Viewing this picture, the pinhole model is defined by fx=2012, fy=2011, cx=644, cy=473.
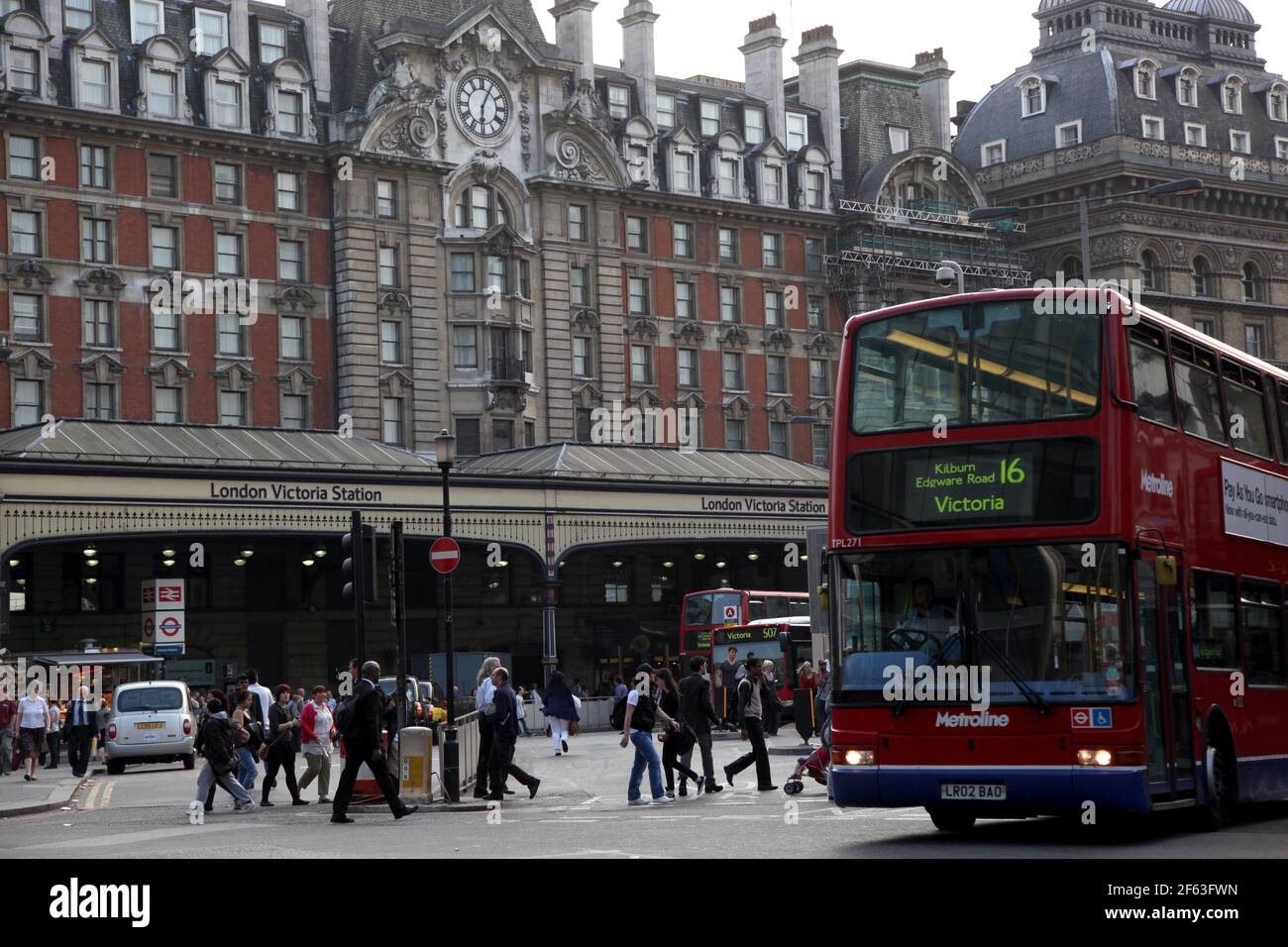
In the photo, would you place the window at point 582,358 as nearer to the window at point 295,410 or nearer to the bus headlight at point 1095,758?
the window at point 295,410

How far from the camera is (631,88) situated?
7181 centimetres

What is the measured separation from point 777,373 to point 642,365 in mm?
6271

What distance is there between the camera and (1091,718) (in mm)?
15609

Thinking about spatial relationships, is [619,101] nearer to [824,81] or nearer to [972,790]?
[824,81]

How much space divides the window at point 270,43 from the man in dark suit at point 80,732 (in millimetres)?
29721

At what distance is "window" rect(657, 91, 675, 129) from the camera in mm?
72812

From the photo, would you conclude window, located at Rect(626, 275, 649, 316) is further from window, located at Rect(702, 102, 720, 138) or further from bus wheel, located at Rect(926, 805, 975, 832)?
bus wheel, located at Rect(926, 805, 975, 832)

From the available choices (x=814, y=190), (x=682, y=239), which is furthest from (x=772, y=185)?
(x=682, y=239)

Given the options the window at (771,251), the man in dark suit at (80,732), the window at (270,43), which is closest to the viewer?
the man in dark suit at (80,732)

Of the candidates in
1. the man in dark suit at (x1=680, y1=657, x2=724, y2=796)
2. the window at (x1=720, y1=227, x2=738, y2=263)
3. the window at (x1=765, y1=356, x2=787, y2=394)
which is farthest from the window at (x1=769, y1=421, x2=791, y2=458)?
the man in dark suit at (x1=680, y1=657, x2=724, y2=796)

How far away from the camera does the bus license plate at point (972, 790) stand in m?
15.8

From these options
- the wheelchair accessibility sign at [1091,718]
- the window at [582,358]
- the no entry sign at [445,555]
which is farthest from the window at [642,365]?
the wheelchair accessibility sign at [1091,718]
